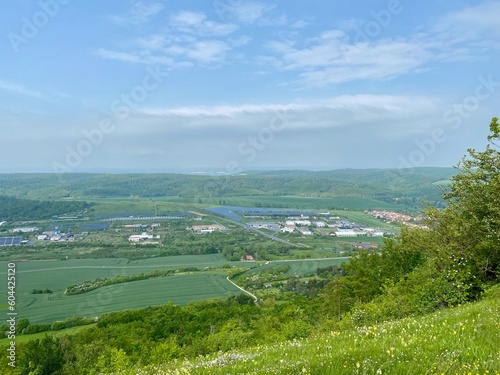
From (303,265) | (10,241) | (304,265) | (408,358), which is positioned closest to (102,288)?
(303,265)

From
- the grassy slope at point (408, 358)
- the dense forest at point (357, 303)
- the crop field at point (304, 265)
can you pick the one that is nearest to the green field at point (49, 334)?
the dense forest at point (357, 303)

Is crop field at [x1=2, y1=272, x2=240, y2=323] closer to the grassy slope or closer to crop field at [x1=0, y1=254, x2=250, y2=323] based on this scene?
crop field at [x1=0, y1=254, x2=250, y2=323]

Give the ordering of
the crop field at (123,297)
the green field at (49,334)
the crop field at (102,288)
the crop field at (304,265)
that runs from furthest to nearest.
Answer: the crop field at (304,265) → the crop field at (102,288) → the crop field at (123,297) → the green field at (49,334)

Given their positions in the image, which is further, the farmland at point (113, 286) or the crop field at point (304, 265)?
the crop field at point (304, 265)

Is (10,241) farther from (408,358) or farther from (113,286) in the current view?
(408,358)

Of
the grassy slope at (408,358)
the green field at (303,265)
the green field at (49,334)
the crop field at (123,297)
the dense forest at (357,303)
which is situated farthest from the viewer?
the green field at (303,265)

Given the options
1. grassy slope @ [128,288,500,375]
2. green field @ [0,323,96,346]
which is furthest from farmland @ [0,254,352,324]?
grassy slope @ [128,288,500,375]

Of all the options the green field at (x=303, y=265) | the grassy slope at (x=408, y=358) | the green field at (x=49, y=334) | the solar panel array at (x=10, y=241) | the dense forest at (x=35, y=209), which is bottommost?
the green field at (x=303, y=265)

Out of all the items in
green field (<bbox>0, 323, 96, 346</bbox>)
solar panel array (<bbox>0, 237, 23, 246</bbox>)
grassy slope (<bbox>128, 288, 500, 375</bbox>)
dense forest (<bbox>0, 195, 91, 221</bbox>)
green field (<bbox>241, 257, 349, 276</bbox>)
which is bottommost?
green field (<bbox>241, 257, 349, 276</bbox>)

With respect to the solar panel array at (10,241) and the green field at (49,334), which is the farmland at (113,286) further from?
the solar panel array at (10,241)
